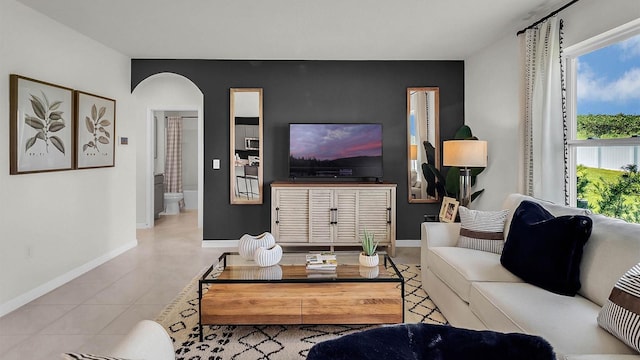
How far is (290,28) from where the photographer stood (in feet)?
12.2

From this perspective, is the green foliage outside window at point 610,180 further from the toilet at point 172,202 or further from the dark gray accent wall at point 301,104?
the toilet at point 172,202

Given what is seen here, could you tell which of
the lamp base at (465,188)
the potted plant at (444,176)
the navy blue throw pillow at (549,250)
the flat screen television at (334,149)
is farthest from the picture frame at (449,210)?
the navy blue throw pillow at (549,250)

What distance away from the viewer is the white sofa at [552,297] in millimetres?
1563

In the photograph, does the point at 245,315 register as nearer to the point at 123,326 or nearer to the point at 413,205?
the point at 123,326

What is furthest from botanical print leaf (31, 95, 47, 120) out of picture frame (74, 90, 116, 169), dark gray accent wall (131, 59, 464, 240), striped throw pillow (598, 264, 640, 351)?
striped throw pillow (598, 264, 640, 351)

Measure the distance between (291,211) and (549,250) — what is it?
9.67 ft

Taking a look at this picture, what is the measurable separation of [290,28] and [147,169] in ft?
13.4

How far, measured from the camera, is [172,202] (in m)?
7.86

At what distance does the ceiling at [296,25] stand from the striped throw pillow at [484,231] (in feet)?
5.80

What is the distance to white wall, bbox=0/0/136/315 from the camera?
9.74 ft

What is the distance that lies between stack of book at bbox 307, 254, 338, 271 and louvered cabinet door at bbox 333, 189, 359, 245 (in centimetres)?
161

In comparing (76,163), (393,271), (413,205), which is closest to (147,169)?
(76,163)

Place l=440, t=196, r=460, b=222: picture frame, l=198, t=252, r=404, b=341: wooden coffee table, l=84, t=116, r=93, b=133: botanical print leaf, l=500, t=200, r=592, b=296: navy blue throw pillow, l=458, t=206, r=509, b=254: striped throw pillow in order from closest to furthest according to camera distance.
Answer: l=500, t=200, r=592, b=296: navy blue throw pillow → l=198, t=252, r=404, b=341: wooden coffee table → l=458, t=206, r=509, b=254: striped throw pillow → l=84, t=116, r=93, b=133: botanical print leaf → l=440, t=196, r=460, b=222: picture frame

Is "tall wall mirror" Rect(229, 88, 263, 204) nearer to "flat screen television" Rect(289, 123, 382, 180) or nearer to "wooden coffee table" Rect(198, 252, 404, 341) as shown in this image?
"flat screen television" Rect(289, 123, 382, 180)
